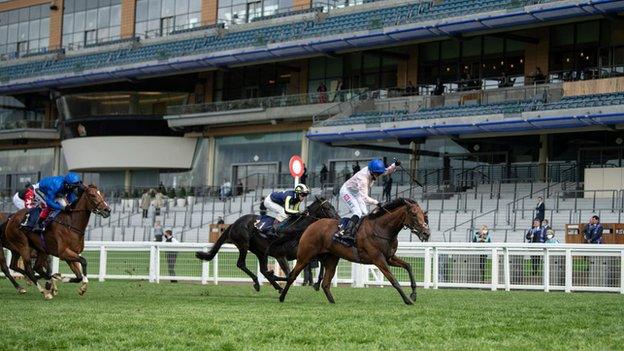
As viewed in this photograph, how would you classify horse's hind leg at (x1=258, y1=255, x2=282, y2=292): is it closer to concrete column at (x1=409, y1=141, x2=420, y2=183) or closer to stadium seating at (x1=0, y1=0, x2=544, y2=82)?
stadium seating at (x1=0, y1=0, x2=544, y2=82)

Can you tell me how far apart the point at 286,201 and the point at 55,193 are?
404cm

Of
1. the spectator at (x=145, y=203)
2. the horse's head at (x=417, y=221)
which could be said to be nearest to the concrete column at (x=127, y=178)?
the spectator at (x=145, y=203)

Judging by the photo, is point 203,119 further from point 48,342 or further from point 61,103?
point 48,342

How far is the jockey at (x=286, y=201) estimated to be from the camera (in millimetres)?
19094

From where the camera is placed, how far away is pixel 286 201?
1923cm

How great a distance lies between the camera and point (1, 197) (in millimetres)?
57531

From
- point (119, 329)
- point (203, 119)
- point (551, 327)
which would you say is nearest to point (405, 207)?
point (551, 327)

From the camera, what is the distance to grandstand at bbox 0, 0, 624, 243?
36.9m

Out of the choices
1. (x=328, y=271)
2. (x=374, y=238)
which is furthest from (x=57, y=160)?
(x=374, y=238)

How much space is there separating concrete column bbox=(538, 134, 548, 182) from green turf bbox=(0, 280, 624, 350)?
22.0 m

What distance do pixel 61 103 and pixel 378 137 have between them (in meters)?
22.4

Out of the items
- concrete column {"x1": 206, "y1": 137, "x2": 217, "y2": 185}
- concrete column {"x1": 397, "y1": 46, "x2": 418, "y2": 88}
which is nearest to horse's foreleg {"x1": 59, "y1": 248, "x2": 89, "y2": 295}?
concrete column {"x1": 397, "y1": 46, "x2": 418, "y2": 88}

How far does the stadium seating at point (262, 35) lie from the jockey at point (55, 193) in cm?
2379

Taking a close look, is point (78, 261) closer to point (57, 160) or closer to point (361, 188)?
point (361, 188)
